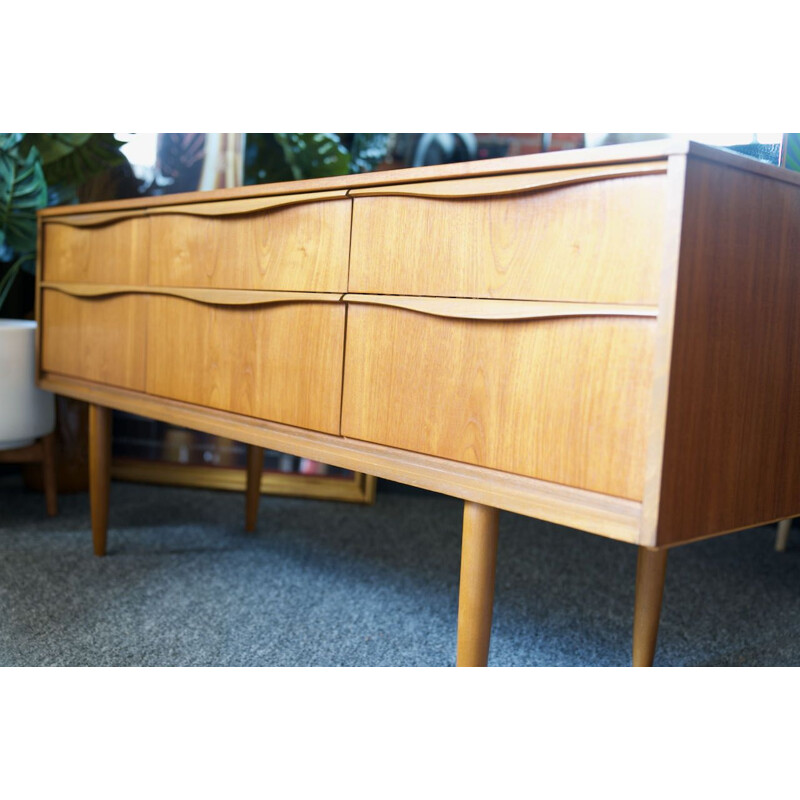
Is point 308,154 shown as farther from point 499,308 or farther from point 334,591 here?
point 499,308

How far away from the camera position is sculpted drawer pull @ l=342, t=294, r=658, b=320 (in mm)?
891

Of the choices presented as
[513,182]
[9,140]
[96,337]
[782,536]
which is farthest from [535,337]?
[9,140]

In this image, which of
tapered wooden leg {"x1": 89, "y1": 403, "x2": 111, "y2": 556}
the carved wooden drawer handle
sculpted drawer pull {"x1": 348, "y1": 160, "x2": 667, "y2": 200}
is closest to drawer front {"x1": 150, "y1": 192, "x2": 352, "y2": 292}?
the carved wooden drawer handle

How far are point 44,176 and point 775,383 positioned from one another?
1.95m

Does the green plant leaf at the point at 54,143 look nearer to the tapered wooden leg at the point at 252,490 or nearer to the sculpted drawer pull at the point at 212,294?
the sculpted drawer pull at the point at 212,294

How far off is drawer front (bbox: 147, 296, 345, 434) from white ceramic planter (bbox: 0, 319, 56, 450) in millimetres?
547

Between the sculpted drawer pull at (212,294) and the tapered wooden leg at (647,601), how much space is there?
0.59 meters

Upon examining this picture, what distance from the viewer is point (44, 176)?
2.26 metres

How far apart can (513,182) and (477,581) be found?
48 centimetres

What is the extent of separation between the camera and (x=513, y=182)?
0.98 meters

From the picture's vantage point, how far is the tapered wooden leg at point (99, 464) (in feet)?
5.92

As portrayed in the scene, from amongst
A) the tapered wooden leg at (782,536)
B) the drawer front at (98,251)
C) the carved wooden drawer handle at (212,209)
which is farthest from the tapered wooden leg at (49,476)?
the tapered wooden leg at (782,536)
